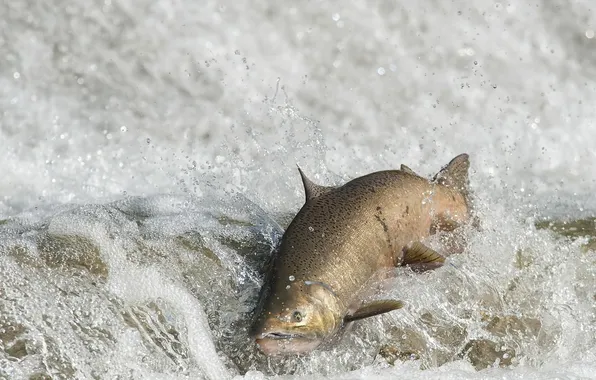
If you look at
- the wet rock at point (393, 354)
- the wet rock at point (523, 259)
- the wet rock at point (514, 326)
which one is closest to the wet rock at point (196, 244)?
the wet rock at point (393, 354)

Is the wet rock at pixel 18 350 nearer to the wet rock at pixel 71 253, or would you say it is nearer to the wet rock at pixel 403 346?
the wet rock at pixel 71 253

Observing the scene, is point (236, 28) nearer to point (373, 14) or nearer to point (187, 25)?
point (187, 25)

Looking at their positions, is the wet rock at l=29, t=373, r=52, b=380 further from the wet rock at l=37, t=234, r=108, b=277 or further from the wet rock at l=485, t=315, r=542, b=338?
the wet rock at l=485, t=315, r=542, b=338

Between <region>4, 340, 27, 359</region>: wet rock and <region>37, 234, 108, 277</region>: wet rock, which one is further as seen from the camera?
<region>37, 234, 108, 277</region>: wet rock

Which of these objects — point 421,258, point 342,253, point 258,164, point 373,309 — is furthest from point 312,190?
point 258,164

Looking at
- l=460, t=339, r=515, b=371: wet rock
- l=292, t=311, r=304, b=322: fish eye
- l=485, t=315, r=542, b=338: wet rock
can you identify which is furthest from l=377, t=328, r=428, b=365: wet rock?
l=292, t=311, r=304, b=322: fish eye

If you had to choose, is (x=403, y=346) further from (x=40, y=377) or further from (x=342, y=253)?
(x=40, y=377)

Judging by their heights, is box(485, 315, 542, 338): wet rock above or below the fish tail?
below
